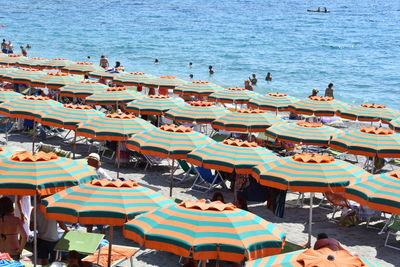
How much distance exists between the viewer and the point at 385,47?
7200 centimetres

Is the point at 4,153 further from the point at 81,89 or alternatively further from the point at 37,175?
the point at 81,89

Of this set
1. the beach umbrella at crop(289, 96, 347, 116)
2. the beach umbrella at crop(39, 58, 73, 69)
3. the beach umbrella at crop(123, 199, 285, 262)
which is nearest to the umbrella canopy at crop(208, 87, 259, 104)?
the beach umbrella at crop(289, 96, 347, 116)

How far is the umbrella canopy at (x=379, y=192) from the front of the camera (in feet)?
28.0

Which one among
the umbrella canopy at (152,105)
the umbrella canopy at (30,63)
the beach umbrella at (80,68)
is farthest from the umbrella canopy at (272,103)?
the umbrella canopy at (30,63)

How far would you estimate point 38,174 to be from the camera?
26.5 feet

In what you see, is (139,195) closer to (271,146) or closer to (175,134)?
(175,134)

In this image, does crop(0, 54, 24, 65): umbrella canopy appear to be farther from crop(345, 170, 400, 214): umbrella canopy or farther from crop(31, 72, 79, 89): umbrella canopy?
crop(345, 170, 400, 214): umbrella canopy

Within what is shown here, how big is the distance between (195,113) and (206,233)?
31.3 feet

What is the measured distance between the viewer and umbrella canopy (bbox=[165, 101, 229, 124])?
1541 cm

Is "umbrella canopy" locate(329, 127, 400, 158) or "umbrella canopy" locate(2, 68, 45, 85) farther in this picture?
"umbrella canopy" locate(2, 68, 45, 85)

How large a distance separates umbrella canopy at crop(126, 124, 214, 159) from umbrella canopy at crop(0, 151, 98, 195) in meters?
2.45

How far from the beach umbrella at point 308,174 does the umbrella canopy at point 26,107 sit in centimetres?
624

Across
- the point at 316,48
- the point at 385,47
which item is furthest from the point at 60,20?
the point at 385,47

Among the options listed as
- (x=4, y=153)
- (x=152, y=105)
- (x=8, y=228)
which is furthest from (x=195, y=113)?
(x=8, y=228)
